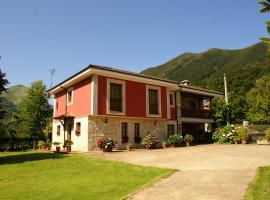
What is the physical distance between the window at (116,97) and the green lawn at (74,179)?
7808 millimetres

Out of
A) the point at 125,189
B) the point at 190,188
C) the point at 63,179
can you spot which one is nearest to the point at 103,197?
the point at 125,189

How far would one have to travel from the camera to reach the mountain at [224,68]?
64.3m

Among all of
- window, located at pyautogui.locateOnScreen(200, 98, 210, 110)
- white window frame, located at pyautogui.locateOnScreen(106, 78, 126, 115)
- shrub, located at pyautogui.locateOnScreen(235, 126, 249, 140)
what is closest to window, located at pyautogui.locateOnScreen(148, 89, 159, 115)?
white window frame, located at pyautogui.locateOnScreen(106, 78, 126, 115)

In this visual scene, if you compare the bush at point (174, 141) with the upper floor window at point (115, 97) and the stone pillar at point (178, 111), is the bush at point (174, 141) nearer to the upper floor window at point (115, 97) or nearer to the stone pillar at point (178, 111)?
the stone pillar at point (178, 111)

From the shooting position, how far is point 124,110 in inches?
848

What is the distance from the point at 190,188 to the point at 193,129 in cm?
2429

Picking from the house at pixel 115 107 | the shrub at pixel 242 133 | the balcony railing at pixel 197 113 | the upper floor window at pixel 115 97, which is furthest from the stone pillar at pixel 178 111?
the upper floor window at pixel 115 97

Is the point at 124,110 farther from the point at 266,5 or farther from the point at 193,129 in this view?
the point at 266,5

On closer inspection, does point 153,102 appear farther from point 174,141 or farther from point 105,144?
point 105,144

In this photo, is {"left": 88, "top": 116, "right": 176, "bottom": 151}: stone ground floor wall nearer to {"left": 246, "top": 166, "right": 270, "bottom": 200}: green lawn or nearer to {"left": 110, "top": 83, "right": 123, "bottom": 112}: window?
{"left": 110, "top": 83, "right": 123, "bottom": 112}: window

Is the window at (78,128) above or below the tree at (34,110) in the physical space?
below

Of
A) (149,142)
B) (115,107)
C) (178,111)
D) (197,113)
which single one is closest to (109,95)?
(115,107)

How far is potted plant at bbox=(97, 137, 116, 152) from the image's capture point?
18539 millimetres

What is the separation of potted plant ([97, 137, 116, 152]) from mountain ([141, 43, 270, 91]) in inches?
1837
